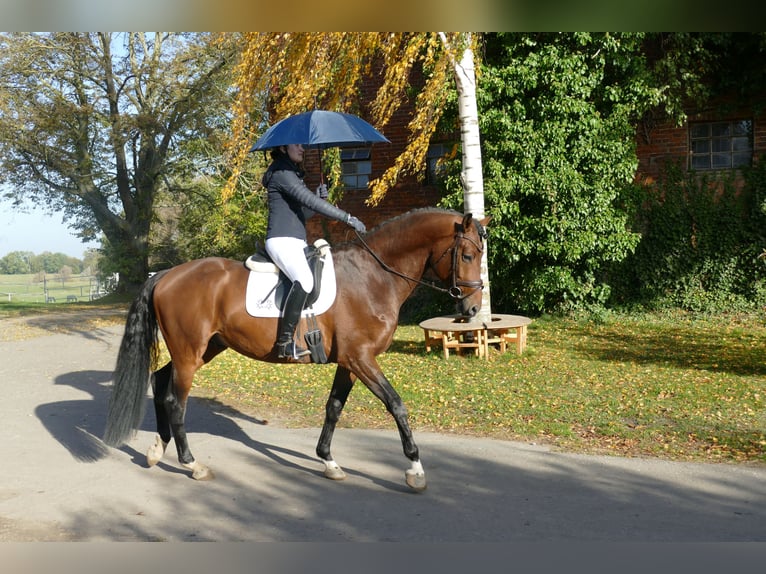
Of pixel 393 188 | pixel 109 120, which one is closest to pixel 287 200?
pixel 393 188

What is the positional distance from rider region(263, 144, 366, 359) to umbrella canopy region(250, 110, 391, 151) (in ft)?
0.53

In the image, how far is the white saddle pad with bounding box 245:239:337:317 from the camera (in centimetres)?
600

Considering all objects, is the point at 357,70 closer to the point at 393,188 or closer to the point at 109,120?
the point at 393,188

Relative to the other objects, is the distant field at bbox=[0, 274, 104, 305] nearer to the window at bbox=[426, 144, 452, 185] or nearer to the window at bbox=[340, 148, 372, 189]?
the window at bbox=[340, 148, 372, 189]

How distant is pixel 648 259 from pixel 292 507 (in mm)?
14428

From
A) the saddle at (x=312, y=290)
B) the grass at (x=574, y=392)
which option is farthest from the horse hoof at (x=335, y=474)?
the grass at (x=574, y=392)

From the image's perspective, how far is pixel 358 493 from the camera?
5699 mm

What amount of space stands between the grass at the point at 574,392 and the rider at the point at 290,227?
8.42 feet

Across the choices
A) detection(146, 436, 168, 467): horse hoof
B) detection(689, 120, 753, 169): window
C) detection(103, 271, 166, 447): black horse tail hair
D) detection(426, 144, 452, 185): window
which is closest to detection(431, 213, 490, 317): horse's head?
detection(103, 271, 166, 447): black horse tail hair

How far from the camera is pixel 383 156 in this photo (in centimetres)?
2042

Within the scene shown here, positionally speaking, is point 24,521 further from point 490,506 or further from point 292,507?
point 490,506

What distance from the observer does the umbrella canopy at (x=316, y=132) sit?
19.0 ft

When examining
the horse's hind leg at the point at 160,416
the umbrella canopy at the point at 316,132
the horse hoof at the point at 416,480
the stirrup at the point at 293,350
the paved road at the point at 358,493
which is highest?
the umbrella canopy at the point at 316,132

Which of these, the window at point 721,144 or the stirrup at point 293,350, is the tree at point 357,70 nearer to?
the stirrup at point 293,350
